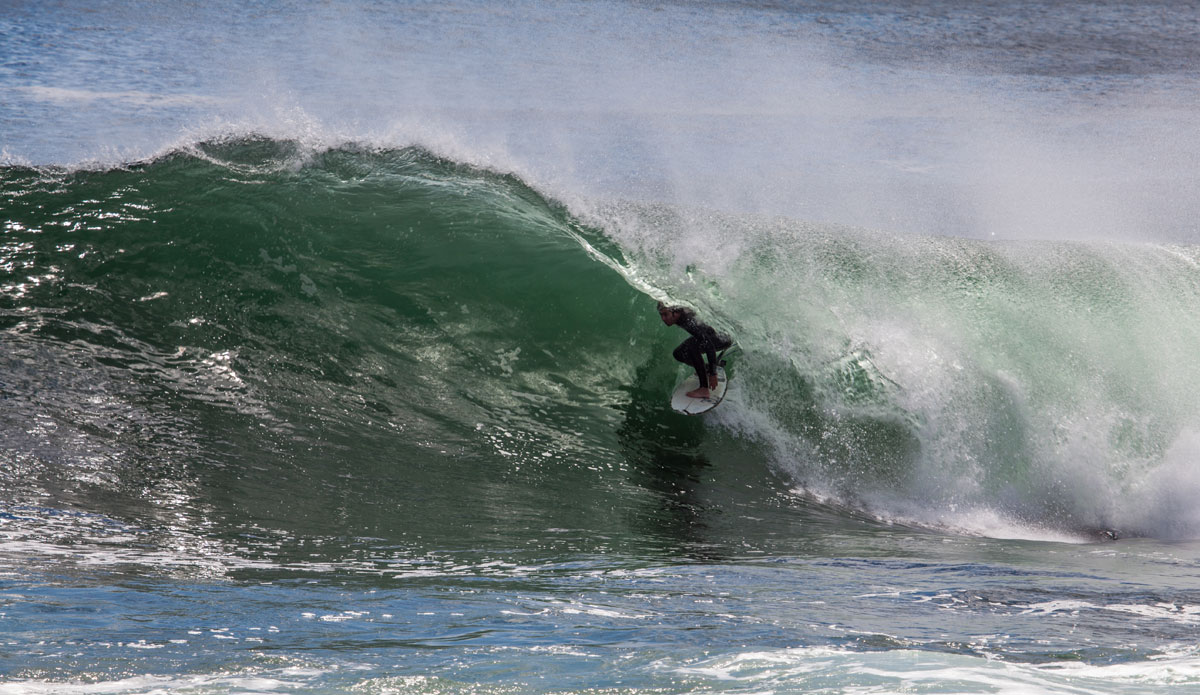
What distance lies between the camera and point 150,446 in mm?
5223

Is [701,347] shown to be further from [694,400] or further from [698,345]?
[694,400]

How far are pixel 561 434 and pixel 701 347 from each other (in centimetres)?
109

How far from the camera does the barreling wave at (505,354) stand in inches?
213

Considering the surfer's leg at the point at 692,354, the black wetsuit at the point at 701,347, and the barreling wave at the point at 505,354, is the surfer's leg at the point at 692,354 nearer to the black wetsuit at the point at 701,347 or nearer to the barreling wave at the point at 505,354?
the black wetsuit at the point at 701,347

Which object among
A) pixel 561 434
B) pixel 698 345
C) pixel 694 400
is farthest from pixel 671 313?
pixel 561 434

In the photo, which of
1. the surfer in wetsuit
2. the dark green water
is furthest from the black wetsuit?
the dark green water

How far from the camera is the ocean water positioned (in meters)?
3.08

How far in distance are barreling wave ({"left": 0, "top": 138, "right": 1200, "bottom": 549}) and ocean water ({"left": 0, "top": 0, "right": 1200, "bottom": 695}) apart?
3 cm

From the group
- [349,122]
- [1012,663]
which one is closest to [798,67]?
[349,122]

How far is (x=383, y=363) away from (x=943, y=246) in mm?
4962

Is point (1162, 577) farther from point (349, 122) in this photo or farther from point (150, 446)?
point (349, 122)

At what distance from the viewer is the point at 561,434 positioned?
6074 mm

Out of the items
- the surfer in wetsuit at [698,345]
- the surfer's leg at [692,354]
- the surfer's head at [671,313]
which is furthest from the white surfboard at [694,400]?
the surfer's head at [671,313]

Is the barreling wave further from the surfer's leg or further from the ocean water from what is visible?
the surfer's leg
